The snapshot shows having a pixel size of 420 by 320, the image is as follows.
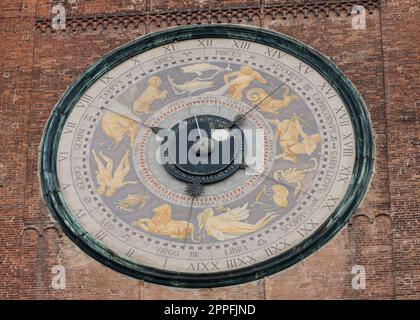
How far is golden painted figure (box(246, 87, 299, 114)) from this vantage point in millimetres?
→ 27859

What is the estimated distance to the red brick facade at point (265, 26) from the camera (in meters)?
26.4

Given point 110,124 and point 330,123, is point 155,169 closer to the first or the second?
point 110,124

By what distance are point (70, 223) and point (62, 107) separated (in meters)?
2.15

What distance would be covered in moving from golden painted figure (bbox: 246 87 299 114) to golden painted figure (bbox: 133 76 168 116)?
143 cm

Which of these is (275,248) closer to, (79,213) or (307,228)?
(307,228)

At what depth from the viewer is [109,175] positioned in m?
27.6

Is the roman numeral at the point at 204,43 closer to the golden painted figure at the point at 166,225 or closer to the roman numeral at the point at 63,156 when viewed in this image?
the roman numeral at the point at 63,156

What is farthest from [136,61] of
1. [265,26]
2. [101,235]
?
[101,235]

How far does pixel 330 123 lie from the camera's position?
27.5 m

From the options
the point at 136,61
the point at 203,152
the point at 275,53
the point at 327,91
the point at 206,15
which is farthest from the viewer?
the point at 206,15

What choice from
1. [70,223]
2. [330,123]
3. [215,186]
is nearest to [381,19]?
[330,123]

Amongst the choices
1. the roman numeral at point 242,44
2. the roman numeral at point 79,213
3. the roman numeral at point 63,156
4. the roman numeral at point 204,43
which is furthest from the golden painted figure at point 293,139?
the roman numeral at point 63,156

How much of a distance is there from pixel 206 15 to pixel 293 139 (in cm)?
281

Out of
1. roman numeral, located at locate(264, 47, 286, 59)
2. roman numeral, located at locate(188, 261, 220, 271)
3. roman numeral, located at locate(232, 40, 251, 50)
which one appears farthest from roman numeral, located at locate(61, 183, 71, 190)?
roman numeral, located at locate(264, 47, 286, 59)
